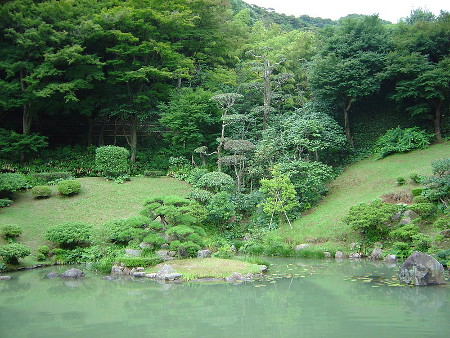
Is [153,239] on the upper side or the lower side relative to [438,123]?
lower

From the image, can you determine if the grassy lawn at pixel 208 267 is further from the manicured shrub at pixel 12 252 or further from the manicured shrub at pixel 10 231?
the manicured shrub at pixel 10 231

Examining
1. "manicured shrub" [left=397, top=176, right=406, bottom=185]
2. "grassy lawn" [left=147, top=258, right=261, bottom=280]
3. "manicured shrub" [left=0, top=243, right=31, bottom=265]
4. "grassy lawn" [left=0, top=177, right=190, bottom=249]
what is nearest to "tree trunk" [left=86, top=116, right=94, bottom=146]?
"grassy lawn" [left=0, top=177, right=190, bottom=249]

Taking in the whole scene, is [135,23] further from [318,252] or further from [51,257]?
[318,252]

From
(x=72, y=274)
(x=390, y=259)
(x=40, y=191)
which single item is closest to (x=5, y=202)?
(x=40, y=191)

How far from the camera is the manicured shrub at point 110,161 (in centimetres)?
2047

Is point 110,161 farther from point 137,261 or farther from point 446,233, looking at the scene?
point 446,233

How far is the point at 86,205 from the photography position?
17656mm

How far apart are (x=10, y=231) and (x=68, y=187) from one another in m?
4.28

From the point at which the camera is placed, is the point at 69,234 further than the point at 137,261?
Yes

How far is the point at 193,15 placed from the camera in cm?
2569

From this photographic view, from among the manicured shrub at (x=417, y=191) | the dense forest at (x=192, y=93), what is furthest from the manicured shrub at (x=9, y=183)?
the manicured shrub at (x=417, y=191)

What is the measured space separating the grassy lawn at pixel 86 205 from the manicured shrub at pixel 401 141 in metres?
10.5

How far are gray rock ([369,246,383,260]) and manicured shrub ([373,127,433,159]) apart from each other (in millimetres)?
8744

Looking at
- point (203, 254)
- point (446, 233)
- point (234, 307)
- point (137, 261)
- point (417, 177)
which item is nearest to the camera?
point (234, 307)
